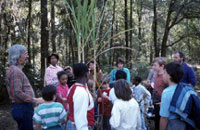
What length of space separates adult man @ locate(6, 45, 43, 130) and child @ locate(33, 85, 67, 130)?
129mm

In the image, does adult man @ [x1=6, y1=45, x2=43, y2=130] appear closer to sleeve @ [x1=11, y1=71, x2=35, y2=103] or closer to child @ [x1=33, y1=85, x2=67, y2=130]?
sleeve @ [x1=11, y1=71, x2=35, y2=103]

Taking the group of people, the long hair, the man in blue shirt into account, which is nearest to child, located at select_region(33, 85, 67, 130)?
the group of people

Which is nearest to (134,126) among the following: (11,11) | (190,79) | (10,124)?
(190,79)

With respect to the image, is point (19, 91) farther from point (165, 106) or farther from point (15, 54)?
point (165, 106)

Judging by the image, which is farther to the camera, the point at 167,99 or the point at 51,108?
the point at 51,108

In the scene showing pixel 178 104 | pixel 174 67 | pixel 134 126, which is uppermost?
pixel 174 67

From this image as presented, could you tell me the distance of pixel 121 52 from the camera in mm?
24859

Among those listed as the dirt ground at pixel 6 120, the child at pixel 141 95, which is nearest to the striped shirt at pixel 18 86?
the child at pixel 141 95

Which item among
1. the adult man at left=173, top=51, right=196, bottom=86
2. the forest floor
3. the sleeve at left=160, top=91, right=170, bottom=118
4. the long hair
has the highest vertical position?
the long hair

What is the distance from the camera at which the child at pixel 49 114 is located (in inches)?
109

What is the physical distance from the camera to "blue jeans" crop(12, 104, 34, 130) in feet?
9.40

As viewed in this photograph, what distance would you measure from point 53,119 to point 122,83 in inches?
41.9

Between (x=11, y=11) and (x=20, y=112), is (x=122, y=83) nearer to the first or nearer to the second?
(x=20, y=112)

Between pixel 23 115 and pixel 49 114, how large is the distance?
1.31 feet
